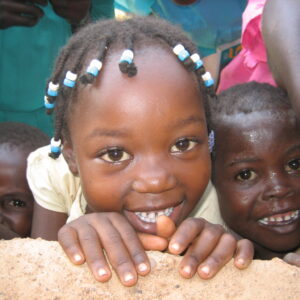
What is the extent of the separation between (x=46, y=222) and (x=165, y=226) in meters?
0.93

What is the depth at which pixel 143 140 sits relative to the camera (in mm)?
1319

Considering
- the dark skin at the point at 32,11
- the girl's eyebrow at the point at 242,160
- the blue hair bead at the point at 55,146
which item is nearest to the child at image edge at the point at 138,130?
the blue hair bead at the point at 55,146

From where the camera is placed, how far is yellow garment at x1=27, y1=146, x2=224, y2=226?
6.27 ft

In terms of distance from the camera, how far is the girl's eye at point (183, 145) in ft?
4.63

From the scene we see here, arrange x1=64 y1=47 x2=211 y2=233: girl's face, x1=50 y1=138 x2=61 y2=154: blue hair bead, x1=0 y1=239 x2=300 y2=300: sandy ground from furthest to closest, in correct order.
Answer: x1=50 y1=138 x2=61 y2=154: blue hair bead < x1=64 y1=47 x2=211 y2=233: girl's face < x1=0 y1=239 x2=300 y2=300: sandy ground

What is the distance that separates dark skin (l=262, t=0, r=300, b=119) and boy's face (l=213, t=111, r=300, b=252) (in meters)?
0.25

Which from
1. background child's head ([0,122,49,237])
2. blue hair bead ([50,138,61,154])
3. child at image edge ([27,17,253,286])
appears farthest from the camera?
background child's head ([0,122,49,237])

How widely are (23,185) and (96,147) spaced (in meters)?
0.97

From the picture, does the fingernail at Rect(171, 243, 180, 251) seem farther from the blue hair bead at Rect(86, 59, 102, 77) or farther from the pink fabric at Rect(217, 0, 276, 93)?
the pink fabric at Rect(217, 0, 276, 93)

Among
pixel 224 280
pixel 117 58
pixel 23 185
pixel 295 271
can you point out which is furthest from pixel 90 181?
pixel 23 185

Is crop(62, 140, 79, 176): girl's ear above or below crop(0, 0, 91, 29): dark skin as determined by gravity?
below

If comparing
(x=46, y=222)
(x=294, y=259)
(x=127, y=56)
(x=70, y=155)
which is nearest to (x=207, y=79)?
(x=127, y=56)

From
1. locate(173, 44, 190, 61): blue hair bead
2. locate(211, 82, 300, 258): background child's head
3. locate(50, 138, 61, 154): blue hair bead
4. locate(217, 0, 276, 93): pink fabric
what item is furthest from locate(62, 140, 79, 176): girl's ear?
locate(217, 0, 276, 93): pink fabric

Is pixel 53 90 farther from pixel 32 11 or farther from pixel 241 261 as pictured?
pixel 32 11
